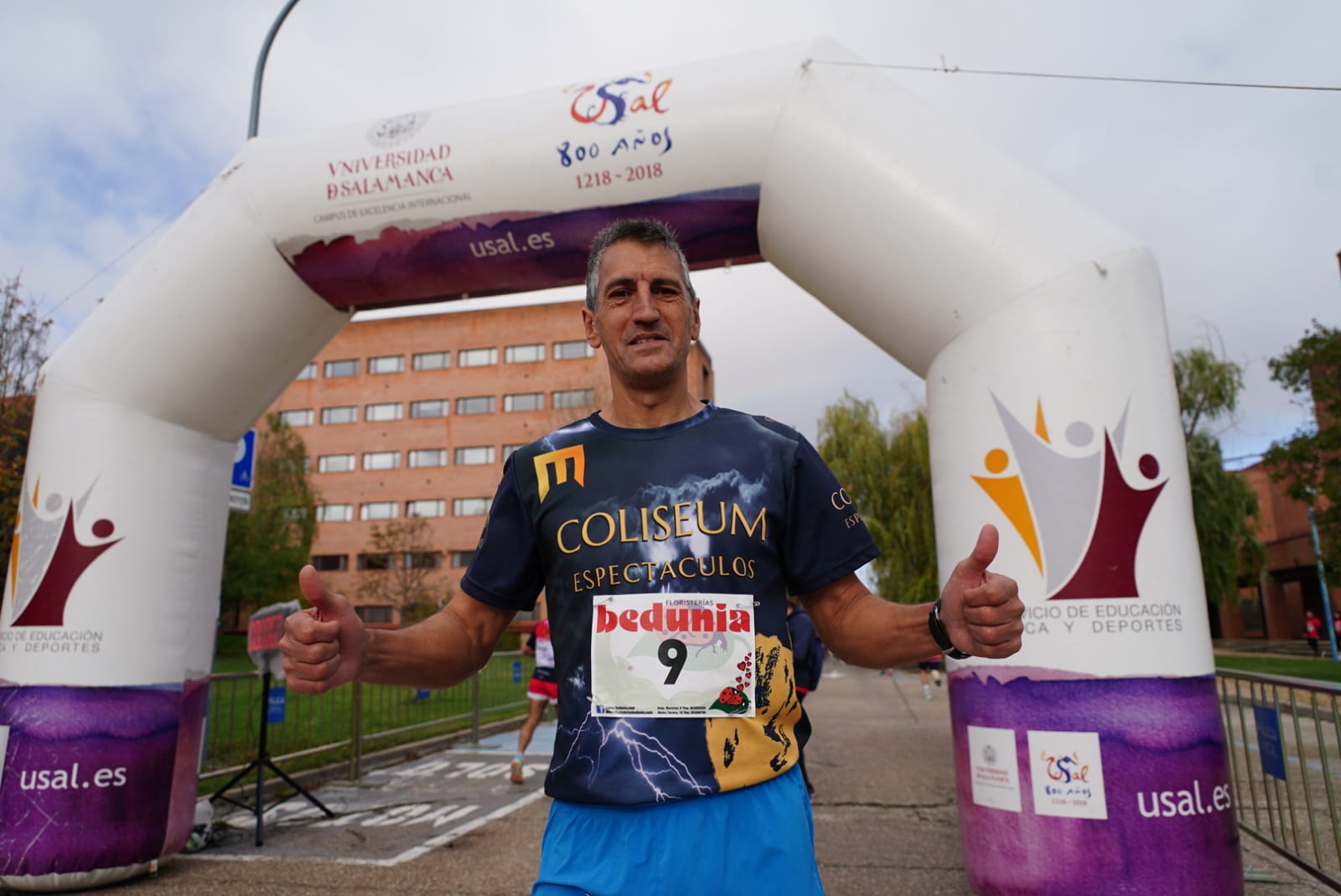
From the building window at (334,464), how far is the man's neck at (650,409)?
50572mm

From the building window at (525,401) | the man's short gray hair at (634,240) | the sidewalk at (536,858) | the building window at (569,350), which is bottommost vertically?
the sidewalk at (536,858)

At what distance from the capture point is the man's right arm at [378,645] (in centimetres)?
155

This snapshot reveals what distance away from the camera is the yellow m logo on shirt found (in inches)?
76.7

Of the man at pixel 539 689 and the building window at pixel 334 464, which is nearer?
the man at pixel 539 689

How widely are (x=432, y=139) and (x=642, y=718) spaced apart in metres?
4.78

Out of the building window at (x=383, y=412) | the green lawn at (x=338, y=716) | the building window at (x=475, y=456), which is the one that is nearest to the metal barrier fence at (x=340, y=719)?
the green lawn at (x=338, y=716)

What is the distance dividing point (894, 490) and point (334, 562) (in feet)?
115

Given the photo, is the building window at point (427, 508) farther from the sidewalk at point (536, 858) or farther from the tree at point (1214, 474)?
the sidewalk at point (536, 858)

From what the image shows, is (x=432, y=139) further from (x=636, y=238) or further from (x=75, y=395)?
(x=636, y=238)

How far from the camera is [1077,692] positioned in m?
4.05

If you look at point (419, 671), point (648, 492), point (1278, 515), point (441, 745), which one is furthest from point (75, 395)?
point (1278, 515)

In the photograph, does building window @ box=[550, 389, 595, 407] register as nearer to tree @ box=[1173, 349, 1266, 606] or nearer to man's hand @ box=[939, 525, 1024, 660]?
tree @ box=[1173, 349, 1266, 606]

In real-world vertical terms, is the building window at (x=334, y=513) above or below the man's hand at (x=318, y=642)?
above

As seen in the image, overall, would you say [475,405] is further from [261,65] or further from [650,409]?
[650,409]
